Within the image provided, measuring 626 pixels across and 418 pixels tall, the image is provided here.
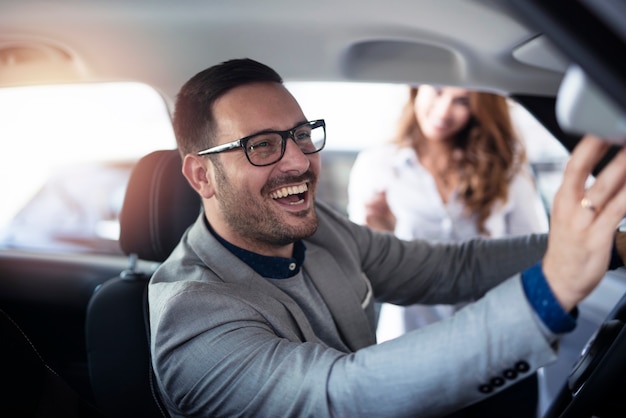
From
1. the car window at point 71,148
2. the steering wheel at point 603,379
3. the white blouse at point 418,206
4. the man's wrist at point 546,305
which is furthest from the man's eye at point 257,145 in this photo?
the white blouse at point 418,206

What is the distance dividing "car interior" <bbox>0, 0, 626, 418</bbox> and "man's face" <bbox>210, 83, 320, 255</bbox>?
0.13 metres

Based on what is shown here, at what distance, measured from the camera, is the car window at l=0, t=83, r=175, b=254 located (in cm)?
127

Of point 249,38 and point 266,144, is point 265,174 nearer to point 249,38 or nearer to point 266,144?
point 266,144

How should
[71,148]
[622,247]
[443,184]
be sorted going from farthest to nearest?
[443,184], [71,148], [622,247]

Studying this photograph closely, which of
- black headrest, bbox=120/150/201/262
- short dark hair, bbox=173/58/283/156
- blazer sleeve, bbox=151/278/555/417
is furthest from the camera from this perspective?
black headrest, bbox=120/150/201/262

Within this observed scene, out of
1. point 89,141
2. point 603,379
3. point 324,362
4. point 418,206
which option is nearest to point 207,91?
point 89,141

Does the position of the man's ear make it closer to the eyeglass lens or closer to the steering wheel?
the eyeglass lens

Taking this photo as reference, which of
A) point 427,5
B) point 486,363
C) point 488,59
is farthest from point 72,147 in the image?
point 486,363

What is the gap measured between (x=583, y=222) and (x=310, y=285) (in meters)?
0.74

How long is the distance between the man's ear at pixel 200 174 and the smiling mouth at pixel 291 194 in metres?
0.14

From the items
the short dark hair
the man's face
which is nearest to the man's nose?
the man's face

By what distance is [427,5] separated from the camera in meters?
1.20

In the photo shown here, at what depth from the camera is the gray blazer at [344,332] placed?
0.78 m

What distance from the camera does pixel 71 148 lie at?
1.46 meters
